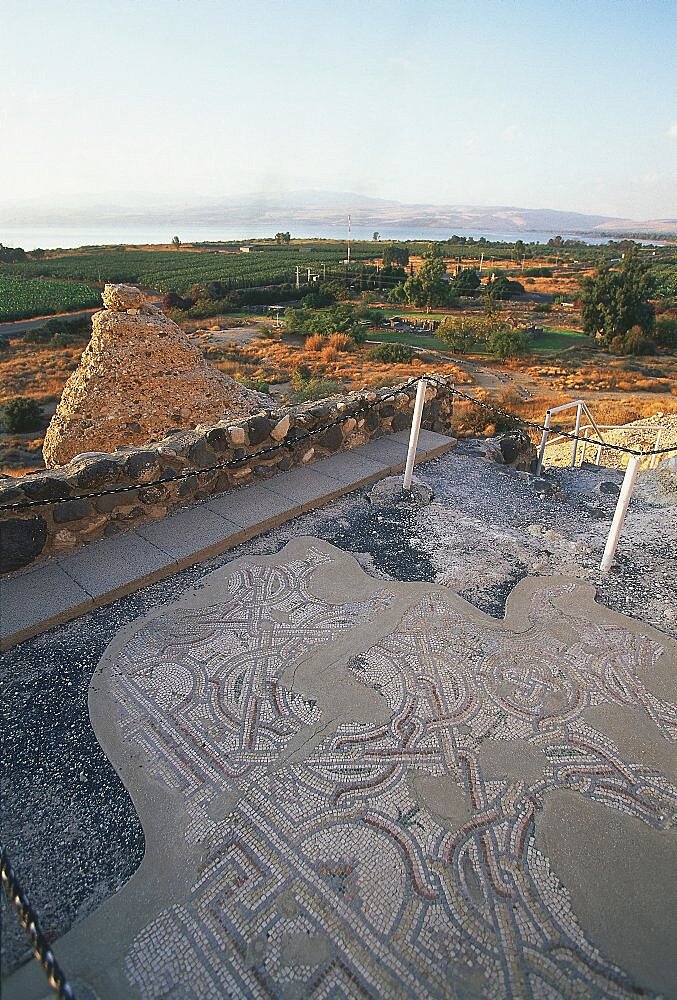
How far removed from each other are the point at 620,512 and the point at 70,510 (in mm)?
4860

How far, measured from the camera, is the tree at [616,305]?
40531mm

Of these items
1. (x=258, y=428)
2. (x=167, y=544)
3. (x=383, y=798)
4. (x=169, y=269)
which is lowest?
(x=169, y=269)

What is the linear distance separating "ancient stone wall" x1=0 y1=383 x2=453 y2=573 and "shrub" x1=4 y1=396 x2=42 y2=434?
18.0 metres

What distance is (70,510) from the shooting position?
5.14 meters

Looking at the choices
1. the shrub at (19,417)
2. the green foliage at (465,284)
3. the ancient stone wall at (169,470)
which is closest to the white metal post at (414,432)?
the ancient stone wall at (169,470)

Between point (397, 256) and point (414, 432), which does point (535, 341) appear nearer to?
point (414, 432)

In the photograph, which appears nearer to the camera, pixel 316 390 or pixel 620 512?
pixel 620 512

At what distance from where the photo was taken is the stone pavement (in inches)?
180

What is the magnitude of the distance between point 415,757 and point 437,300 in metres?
57.8

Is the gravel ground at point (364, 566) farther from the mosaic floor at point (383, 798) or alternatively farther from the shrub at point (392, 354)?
the shrub at point (392, 354)

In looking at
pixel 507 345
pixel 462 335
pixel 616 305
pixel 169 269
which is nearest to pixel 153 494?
pixel 507 345

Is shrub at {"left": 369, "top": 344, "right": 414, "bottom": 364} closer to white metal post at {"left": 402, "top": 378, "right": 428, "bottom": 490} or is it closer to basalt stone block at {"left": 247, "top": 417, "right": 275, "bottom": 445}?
white metal post at {"left": 402, "top": 378, "right": 428, "bottom": 490}

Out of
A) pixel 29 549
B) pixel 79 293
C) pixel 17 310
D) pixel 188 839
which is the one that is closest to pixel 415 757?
pixel 188 839

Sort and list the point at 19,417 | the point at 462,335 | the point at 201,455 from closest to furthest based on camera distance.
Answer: the point at 201,455, the point at 19,417, the point at 462,335
